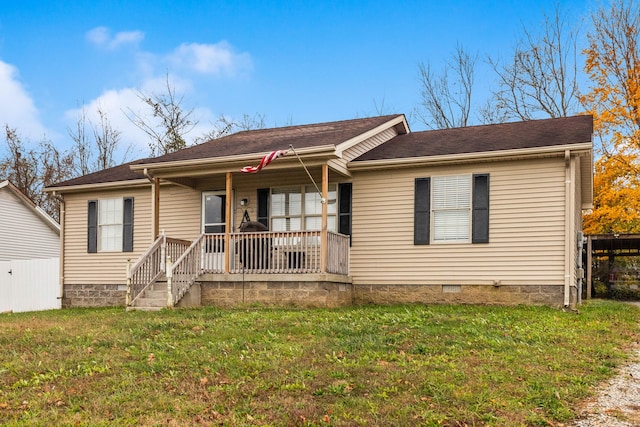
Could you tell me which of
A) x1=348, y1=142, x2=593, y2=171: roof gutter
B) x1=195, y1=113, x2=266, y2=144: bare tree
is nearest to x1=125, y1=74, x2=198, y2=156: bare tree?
x1=195, y1=113, x2=266, y2=144: bare tree

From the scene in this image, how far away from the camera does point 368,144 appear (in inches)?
603

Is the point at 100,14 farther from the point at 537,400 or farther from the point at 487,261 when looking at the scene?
the point at 537,400

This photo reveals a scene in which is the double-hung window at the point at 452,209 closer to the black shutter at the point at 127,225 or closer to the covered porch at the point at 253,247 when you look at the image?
the covered porch at the point at 253,247

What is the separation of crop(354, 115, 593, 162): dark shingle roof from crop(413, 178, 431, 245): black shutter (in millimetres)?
643

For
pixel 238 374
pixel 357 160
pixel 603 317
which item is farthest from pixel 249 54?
pixel 238 374

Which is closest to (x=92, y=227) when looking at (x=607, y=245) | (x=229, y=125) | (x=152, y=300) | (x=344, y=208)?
(x=152, y=300)

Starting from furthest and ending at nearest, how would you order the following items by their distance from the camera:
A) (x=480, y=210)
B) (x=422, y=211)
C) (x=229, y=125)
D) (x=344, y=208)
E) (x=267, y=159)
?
1. (x=229, y=125)
2. (x=344, y=208)
3. (x=422, y=211)
4. (x=480, y=210)
5. (x=267, y=159)

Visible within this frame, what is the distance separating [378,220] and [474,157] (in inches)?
98.9

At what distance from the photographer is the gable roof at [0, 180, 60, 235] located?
85.6 feet

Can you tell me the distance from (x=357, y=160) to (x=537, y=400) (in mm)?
9012

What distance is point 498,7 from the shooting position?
92.2 feet

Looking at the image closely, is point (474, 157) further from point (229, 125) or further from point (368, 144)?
point (229, 125)

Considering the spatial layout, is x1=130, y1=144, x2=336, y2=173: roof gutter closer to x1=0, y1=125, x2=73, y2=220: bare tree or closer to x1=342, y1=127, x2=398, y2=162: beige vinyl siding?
x1=342, y1=127, x2=398, y2=162: beige vinyl siding

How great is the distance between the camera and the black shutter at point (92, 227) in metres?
17.7
